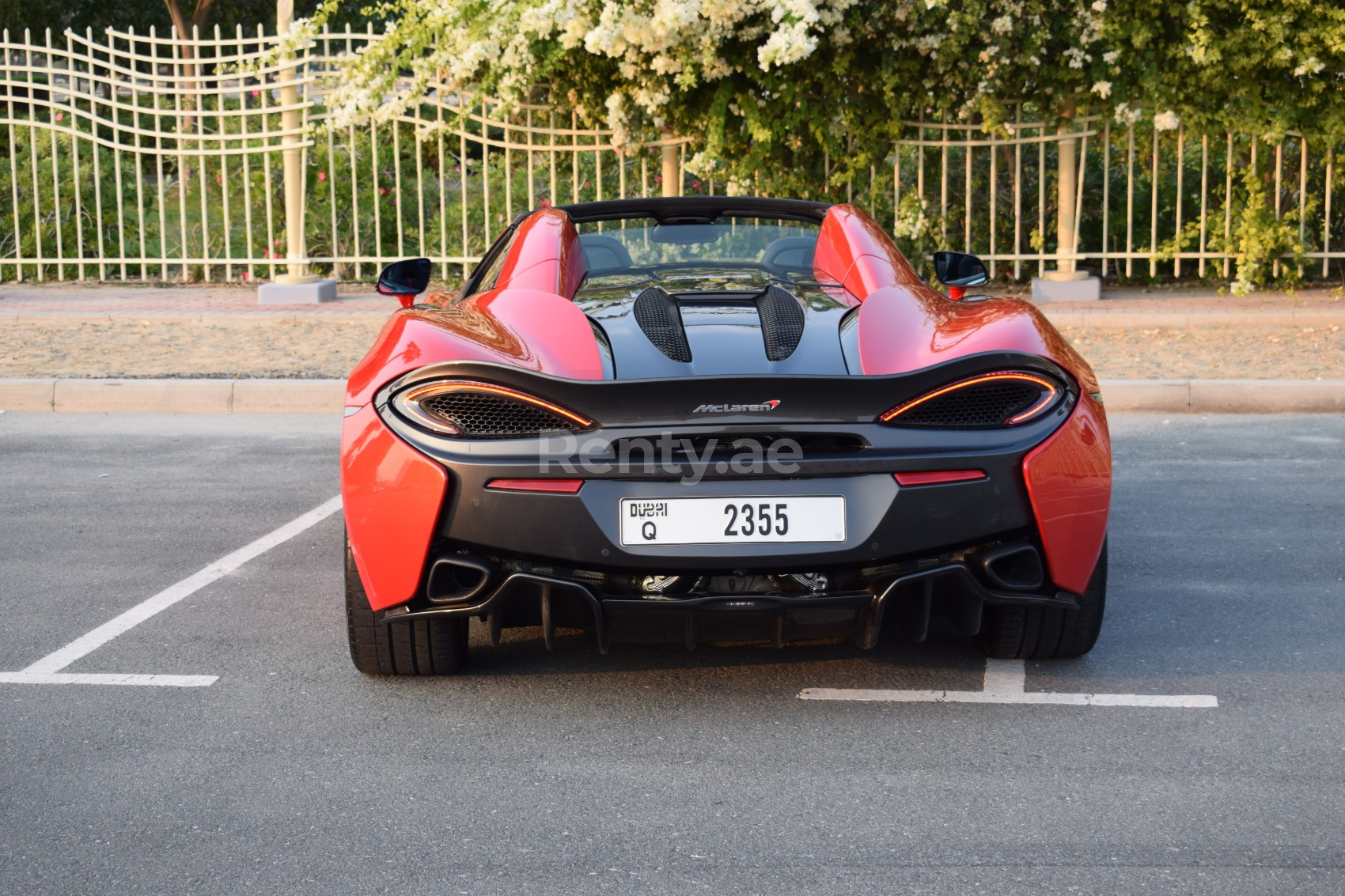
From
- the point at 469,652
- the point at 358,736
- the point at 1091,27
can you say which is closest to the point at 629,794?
the point at 358,736

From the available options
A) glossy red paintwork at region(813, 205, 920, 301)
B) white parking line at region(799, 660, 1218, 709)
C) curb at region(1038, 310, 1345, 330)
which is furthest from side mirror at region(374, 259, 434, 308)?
curb at region(1038, 310, 1345, 330)

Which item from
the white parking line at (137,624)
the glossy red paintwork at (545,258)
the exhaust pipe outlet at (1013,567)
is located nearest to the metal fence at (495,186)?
the white parking line at (137,624)

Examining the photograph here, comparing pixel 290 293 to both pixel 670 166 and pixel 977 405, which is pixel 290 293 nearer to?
pixel 670 166

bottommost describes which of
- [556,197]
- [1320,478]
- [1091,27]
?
[1320,478]

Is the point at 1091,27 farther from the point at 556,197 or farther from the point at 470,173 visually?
the point at 470,173

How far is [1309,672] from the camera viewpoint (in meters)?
4.11

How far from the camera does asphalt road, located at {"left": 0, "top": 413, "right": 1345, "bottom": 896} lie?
293cm

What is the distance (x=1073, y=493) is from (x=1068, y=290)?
30.2 ft

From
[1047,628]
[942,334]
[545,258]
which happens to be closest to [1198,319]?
[1047,628]

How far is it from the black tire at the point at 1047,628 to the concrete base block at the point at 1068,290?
8.72m

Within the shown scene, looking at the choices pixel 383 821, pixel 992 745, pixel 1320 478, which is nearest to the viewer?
pixel 383 821

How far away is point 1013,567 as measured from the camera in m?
3.76

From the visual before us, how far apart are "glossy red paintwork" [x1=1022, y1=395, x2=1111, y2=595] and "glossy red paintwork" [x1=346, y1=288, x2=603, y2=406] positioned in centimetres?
108

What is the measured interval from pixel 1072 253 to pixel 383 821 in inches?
419
